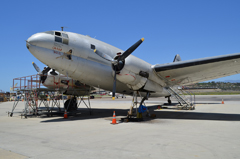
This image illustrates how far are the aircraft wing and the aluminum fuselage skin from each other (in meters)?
0.98

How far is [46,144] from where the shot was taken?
6.70 m

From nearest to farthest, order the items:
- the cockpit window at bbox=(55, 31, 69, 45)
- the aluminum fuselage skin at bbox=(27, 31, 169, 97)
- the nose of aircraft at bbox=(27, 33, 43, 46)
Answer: the nose of aircraft at bbox=(27, 33, 43, 46) < the aluminum fuselage skin at bbox=(27, 31, 169, 97) < the cockpit window at bbox=(55, 31, 69, 45)

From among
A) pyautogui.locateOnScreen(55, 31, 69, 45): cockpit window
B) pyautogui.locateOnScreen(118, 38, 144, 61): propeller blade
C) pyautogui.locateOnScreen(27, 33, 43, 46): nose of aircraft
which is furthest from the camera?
pyautogui.locateOnScreen(118, 38, 144, 61): propeller blade

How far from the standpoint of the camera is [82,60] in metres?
13.1

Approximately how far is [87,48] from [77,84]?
5602 millimetres

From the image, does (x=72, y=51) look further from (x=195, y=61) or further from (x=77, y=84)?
(x=195, y=61)

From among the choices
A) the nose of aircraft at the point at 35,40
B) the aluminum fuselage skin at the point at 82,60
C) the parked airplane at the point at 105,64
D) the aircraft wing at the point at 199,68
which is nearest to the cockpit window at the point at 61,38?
the parked airplane at the point at 105,64

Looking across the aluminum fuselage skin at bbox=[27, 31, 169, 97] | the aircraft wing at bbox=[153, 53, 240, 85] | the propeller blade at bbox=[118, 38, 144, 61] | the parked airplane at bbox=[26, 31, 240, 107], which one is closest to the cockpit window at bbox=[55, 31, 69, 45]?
the parked airplane at bbox=[26, 31, 240, 107]

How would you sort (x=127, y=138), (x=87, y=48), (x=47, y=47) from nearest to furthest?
(x=127, y=138), (x=47, y=47), (x=87, y=48)

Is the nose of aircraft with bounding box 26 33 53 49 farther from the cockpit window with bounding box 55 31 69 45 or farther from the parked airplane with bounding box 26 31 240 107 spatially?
the cockpit window with bounding box 55 31 69 45

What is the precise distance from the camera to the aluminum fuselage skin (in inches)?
470

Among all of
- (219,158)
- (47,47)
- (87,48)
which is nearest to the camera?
(219,158)

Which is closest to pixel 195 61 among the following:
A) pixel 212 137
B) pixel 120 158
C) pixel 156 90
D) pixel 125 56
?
pixel 156 90

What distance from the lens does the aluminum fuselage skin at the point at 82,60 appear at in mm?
11945
